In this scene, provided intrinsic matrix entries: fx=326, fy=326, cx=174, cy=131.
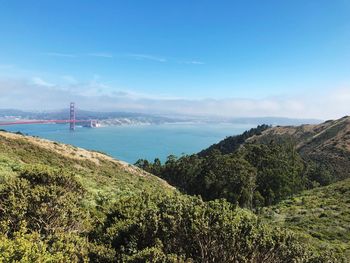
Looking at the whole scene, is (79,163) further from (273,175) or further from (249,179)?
(273,175)

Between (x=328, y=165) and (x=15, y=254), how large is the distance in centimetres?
9162

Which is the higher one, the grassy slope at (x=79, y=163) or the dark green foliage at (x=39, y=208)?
the dark green foliage at (x=39, y=208)

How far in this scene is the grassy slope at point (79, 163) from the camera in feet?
90.8

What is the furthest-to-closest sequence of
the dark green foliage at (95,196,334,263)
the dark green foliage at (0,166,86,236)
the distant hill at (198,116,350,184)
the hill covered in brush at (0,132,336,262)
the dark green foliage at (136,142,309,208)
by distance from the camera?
the distant hill at (198,116,350,184) < the dark green foliage at (136,142,309,208) < the dark green foliage at (0,166,86,236) < the dark green foliage at (95,196,334,263) < the hill covered in brush at (0,132,336,262)

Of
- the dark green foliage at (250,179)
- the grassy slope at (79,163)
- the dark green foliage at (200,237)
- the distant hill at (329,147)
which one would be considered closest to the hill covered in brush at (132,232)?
the dark green foliage at (200,237)

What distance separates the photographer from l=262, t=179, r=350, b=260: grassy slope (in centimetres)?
2606

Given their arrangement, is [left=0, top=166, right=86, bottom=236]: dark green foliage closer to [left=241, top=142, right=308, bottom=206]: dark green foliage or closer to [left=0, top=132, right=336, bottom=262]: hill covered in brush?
[left=0, top=132, right=336, bottom=262]: hill covered in brush

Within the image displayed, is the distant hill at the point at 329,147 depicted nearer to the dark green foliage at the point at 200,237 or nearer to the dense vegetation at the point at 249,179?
the dense vegetation at the point at 249,179

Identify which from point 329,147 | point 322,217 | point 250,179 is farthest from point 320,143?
point 322,217

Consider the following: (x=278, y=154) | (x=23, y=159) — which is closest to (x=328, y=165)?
(x=278, y=154)

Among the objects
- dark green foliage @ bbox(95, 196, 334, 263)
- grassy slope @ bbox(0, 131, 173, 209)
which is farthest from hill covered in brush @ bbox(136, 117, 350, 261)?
grassy slope @ bbox(0, 131, 173, 209)

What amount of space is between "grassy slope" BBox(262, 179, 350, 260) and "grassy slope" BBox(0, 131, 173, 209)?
12.7 m

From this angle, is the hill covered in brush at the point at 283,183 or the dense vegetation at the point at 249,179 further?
the dense vegetation at the point at 249,179

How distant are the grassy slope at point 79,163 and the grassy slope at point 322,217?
12697mm
